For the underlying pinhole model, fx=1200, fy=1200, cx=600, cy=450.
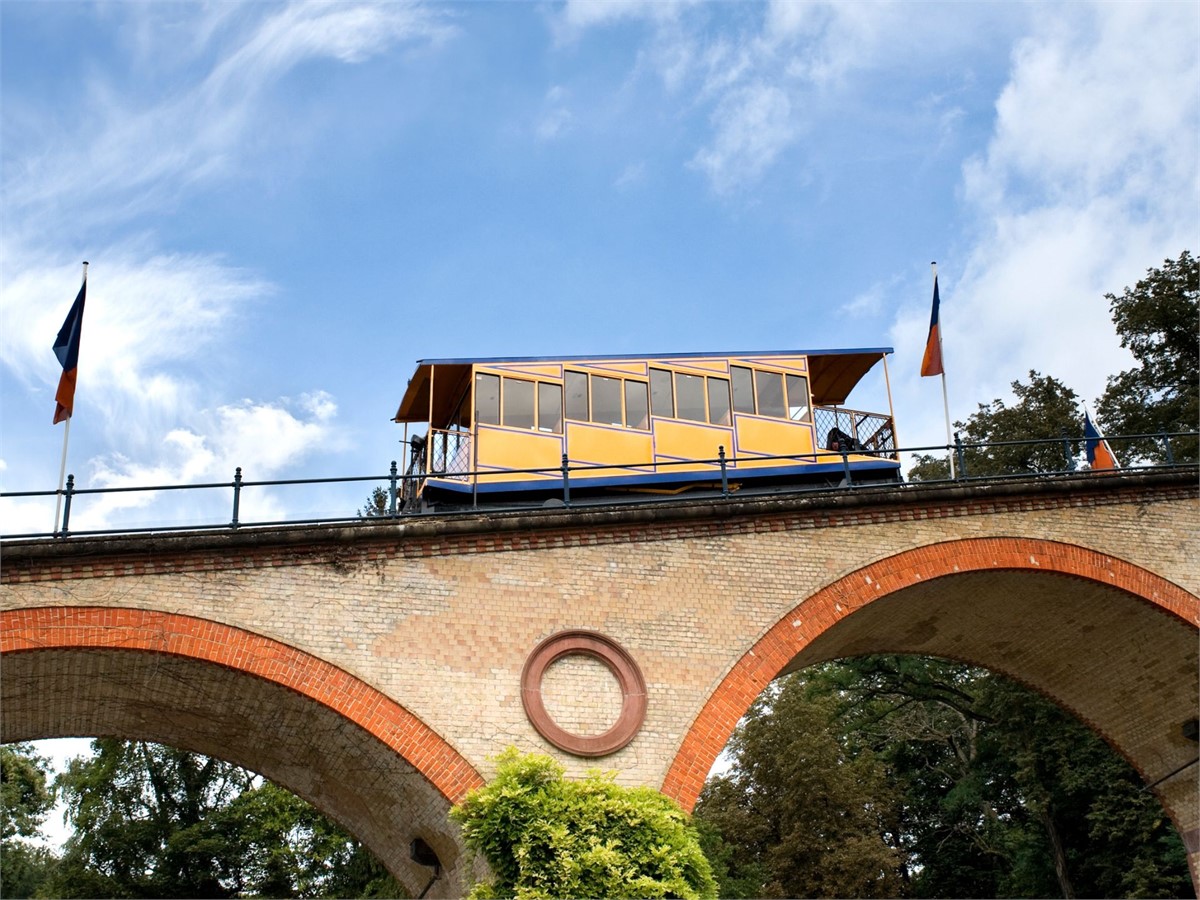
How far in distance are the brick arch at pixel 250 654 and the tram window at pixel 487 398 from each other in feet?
21.1

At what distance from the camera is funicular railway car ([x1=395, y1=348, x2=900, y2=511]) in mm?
19859

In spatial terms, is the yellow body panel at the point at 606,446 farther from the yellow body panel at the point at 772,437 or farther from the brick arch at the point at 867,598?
the brick arch at the point at 867,598

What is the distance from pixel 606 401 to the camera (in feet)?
68.3

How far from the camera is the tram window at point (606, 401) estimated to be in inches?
814

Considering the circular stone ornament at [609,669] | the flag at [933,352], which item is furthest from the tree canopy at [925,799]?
the circular stone ornament at [609,669]

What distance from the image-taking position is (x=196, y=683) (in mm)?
15008

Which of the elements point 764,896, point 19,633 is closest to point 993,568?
point 19,633

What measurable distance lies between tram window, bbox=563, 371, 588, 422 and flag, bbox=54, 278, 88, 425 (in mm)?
7753

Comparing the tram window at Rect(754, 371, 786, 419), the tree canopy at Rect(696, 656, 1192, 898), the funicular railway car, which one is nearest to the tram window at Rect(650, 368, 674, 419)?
the funicular railway car

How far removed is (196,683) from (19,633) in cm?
220

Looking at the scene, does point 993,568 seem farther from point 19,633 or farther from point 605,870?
point 19,633

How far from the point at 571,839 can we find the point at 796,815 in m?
19.0

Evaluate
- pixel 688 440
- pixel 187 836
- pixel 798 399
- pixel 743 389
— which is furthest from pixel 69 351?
pixel 187 836

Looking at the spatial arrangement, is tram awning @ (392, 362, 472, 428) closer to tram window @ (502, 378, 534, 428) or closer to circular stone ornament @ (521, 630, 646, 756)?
tram window @ (502, 378, 534, 428)
